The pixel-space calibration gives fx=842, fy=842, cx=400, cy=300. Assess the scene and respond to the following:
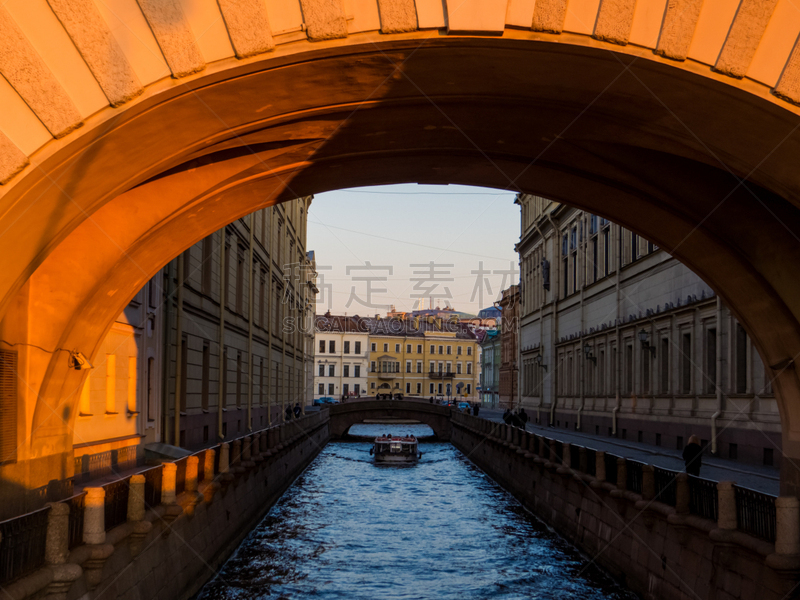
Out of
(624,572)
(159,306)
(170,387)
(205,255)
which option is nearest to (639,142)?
(624,572)

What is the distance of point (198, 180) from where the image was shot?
37.1 feet

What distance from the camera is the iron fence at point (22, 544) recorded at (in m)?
7.59

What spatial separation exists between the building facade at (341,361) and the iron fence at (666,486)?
97.4 meters

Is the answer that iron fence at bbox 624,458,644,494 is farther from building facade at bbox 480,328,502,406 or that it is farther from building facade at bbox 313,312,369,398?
building facade at bbox 313,312,369,398

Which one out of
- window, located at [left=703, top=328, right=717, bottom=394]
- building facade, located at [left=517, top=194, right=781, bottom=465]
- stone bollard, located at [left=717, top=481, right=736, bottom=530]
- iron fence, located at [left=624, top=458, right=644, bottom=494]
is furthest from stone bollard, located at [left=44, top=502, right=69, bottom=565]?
window, located at [left=703, top=328, right=717, bottom=394]

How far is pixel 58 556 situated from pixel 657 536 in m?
9.36

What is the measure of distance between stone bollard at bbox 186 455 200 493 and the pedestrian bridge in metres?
2.31

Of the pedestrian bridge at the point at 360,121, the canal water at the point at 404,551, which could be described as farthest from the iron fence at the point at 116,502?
the canal water at the point at 404,551

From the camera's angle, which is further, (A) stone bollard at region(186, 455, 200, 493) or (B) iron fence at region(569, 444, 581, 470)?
(B) iron fence at region(569, 444, 581, 470)

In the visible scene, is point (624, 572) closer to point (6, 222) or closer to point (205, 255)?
point (6, 222)

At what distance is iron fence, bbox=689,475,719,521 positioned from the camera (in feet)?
→ 37.0

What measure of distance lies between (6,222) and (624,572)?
12.7 meters

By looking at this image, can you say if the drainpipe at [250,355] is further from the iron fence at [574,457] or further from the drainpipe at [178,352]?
the iron fence at [574,457]

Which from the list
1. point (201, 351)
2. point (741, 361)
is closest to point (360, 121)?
point (741, 361)
